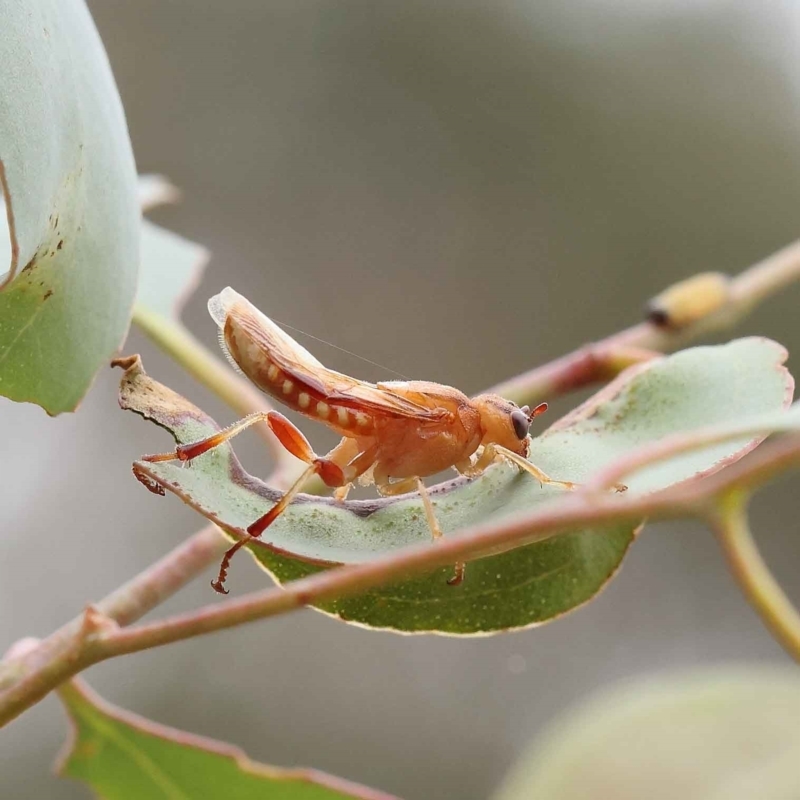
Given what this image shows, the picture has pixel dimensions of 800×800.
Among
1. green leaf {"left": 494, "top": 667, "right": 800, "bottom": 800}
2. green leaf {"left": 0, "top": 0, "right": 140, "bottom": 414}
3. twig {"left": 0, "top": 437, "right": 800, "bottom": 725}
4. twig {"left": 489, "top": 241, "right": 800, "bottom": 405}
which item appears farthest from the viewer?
twig {"left": 489, "top": 241, "right": 800, "bottom": 405}

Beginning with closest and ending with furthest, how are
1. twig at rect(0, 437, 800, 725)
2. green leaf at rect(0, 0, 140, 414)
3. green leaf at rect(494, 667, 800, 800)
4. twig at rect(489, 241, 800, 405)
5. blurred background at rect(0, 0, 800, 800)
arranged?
twig at rect(0, 437, 800, 725)
green leaf at rect(0, 0, 140, 414)
green leaf at rect(494, 667, 800, 800)
twig at rect(489, 241, 800, 405)
blurred background at rect(0, 0, 800, 800)

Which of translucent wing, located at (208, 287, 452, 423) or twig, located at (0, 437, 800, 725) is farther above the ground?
translucent wing, located at (208, 287, 452, 423)

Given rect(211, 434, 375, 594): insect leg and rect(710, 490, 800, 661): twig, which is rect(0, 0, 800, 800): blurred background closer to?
rect(211, 434, 375, 594): insect leg

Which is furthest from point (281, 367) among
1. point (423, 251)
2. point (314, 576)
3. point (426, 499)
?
point (423, 251)

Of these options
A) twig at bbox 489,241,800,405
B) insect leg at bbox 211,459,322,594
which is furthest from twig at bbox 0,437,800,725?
twig at bbox 489,241,800,405

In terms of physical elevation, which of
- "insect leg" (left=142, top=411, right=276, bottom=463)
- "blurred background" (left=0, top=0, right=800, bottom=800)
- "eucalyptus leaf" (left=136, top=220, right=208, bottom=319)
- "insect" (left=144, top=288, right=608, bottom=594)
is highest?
"blurred background" (left=0, top=0, right=800, bottom=800)

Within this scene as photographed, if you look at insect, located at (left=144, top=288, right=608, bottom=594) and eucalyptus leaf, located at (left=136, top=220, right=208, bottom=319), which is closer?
insect, located at (left=144, top=288, right=608, bottom=594)

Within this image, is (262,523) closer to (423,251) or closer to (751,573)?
(751,573)

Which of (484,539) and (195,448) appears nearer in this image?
(484,539)

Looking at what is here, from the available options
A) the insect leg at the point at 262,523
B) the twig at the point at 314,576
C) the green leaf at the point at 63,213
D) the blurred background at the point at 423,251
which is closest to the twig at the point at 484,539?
the twig at the point at 314,576
